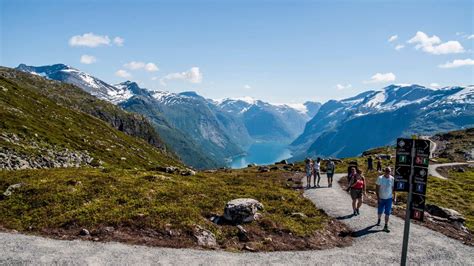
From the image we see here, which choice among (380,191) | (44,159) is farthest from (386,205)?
(44,159)

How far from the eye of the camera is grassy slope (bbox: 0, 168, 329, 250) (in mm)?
23281

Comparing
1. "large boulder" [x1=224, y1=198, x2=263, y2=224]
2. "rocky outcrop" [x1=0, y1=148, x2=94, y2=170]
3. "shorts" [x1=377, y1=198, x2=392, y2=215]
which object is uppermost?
"shorts" [x1=377, y1=198, x2=392, y2=215]

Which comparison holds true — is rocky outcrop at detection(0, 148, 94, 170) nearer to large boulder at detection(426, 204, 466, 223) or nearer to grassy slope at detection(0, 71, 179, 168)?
grassy slope at detection(0, 71, 179, 168)

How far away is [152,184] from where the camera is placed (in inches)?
1314

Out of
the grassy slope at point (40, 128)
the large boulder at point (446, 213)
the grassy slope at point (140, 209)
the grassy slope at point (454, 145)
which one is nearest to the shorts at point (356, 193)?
the grassy slope at point (140, 209)

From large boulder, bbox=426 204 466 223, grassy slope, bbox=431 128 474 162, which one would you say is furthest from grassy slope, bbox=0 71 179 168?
grassy slope, bbox=431 128 474 162

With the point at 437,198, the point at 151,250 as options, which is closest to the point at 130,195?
the point at 151,250

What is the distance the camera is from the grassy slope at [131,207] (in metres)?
23.3

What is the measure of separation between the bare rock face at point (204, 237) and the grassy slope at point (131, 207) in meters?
0.39

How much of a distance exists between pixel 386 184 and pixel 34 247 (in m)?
22.4

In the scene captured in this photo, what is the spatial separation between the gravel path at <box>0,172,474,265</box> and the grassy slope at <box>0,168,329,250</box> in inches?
72.8

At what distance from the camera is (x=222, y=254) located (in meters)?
20.6

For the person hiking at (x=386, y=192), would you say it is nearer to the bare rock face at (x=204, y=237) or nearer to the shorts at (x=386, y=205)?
the shorts at (x=386, y=205)

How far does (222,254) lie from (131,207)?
8.56 metres
